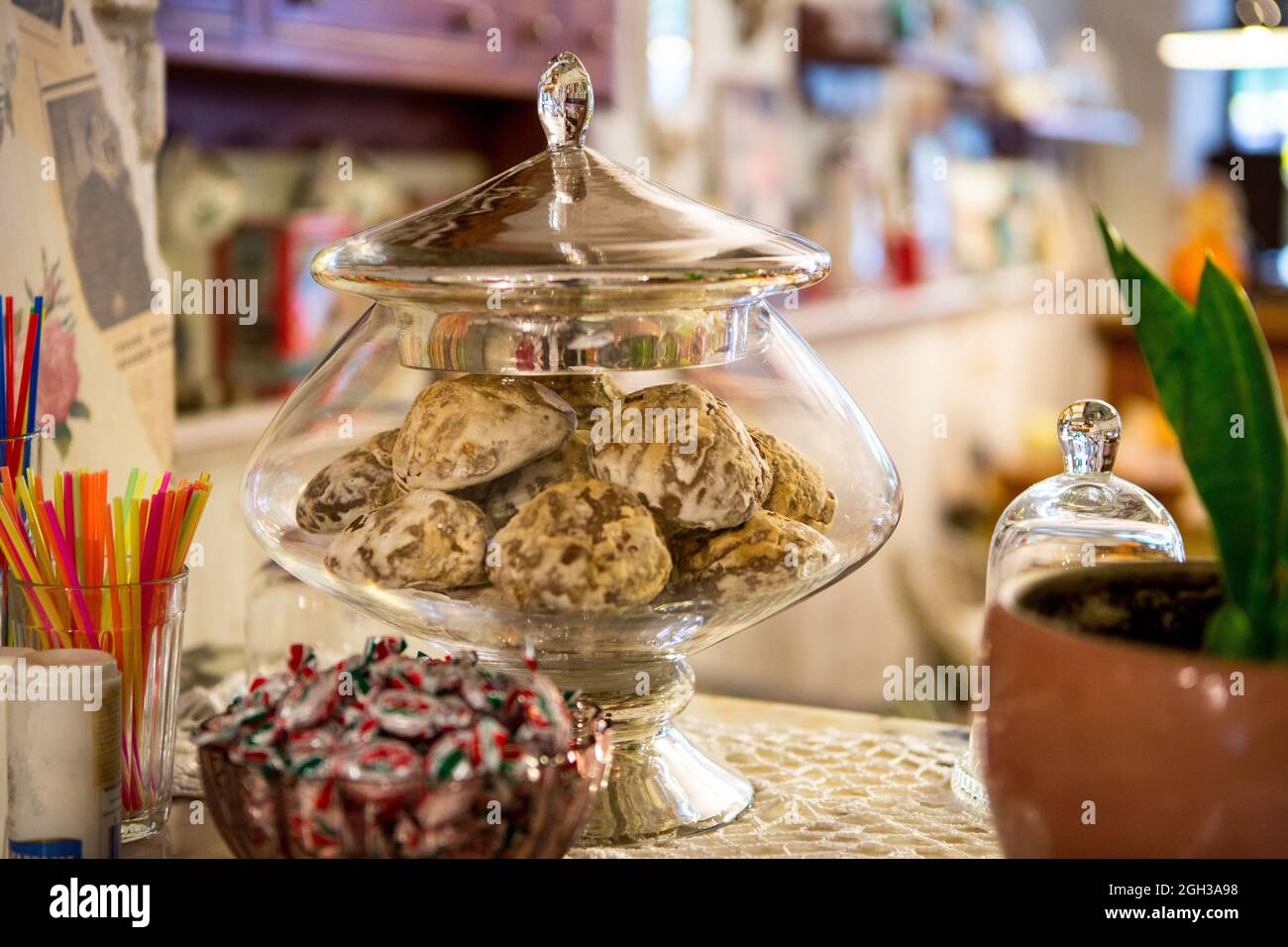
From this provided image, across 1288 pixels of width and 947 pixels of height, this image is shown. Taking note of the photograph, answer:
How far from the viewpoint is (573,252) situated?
635mm

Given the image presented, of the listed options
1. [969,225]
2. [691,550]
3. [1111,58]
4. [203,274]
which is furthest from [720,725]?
[1111,58]

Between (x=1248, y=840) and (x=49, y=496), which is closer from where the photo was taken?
(x=1248, y=840)

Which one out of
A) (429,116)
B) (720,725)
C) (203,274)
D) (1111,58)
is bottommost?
(720,725)

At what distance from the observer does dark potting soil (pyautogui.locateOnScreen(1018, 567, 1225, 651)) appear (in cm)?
60

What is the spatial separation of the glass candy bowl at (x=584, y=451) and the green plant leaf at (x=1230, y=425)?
0.61 feet

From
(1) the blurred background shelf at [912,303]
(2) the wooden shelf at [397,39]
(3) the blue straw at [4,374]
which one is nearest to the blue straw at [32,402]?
(3) the blue straw at [4,374]

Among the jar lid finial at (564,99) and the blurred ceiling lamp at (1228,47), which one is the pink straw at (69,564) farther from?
the blurred ceiling lamp at (1228,47)

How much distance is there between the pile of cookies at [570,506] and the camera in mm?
625

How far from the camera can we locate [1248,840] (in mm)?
500

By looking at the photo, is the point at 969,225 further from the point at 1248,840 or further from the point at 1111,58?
the point at 1248,840

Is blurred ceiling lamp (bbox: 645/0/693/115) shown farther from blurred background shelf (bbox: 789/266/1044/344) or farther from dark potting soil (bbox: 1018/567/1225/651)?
dark potting soil (bbox: 1018/567/1225/651)

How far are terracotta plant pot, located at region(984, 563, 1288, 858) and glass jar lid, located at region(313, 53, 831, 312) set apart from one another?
204 millimetres

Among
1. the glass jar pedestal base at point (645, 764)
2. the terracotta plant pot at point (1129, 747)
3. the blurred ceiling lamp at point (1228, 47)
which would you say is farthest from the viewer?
the blurred ceiling lamp at point (1228, 47)
